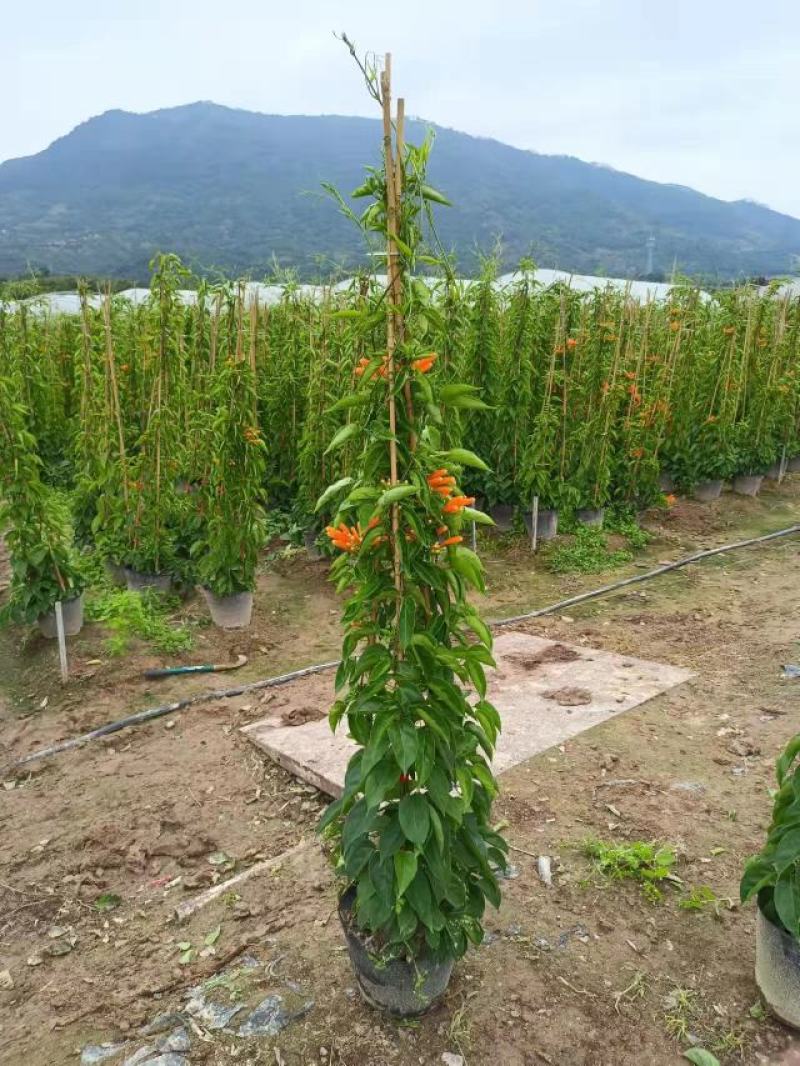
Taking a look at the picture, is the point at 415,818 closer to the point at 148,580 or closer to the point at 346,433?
the point at 346,433

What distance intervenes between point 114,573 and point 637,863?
455 centimetres

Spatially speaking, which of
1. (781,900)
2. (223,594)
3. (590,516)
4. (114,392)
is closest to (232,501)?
(223,594)

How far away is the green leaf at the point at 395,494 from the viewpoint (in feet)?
5.94

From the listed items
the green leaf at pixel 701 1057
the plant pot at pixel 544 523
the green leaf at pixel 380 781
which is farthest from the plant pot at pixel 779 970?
the plant pot at pixel 544 523

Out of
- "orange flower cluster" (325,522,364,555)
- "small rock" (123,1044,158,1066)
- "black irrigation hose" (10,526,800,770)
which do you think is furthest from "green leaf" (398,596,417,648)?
"black irrigation hose" (10,526,800,770)

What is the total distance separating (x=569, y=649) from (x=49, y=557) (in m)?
3.45

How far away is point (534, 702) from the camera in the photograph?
434cm

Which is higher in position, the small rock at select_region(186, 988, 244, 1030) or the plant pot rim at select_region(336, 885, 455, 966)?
the plant pot rim at select_region(336, 885, 455, 966)

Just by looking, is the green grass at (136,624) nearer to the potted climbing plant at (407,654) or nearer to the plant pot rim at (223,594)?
the plant pot rim at (223,594)

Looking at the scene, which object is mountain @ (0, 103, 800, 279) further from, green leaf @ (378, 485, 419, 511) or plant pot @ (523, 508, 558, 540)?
green leaf @ (378, 485, 419, 511)

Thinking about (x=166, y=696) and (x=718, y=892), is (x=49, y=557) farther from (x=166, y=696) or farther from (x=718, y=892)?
(x=718, y=892)

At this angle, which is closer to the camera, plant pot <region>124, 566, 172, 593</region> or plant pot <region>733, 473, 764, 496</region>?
plant pot <region>124, 566, 172, 593</region>

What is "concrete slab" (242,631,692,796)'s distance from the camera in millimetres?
3723

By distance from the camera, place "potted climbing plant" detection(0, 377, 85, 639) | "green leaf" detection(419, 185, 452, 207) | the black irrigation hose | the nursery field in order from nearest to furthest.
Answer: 1. "green leaf" detection(419, 185, 452, 207)
2. the nursery field
3. the black irrigation hose
4. "potted climbing plant" detection(0, 377, 85, 639)
